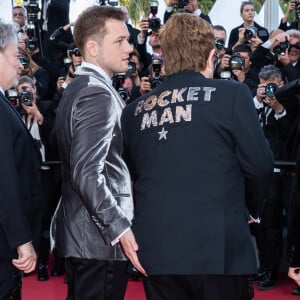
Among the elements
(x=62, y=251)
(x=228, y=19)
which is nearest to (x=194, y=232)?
(x=62, y=251)

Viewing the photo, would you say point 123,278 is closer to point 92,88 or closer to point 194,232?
point 194,232

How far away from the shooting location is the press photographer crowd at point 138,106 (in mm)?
2600

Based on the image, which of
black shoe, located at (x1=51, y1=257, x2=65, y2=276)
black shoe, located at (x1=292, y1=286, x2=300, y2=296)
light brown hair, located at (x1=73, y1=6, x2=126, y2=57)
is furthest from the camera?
black shoe, located at (x1=51, y1=257, x2=65, y2=276)

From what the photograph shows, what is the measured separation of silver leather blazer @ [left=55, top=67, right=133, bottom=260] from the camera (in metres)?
2.47

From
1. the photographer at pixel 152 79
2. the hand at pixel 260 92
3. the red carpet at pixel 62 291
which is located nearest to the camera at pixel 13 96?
the photographer at pixel 152 79

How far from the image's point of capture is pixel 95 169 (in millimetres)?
2490

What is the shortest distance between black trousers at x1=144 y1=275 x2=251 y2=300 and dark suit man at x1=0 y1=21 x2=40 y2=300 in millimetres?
495

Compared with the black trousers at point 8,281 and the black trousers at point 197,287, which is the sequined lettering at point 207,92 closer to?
the black trousers at point 197,287

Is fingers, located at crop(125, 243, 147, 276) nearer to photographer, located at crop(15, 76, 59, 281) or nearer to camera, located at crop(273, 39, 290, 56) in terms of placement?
photographer, located at crop(15, 76, 59, 281)

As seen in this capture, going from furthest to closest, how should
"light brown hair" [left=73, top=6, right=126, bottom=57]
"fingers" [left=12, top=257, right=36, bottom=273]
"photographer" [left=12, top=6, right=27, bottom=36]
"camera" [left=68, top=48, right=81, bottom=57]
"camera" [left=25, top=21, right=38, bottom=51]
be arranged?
1. "photographer" [left=12, top=6, right=27, bottom=36]
2. "camera" [left=25, top=21, right=38, bottom=51]
3. "camera" [left=68, top=48, right=81, bottom=57]
4. "light brown hair" [left=73, top=6, right=126, bottom=57]
5. "fingers" [left=12, top=257, right=36, bottom=273]

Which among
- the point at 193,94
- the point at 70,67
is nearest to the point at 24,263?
the point at 193,94

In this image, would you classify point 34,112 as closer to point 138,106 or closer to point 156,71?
point 156,71

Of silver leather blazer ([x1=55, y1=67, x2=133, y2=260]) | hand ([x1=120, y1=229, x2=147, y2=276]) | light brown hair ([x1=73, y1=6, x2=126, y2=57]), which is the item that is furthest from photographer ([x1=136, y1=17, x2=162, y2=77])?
hand ([x1=120, y1=229, x2=147, y2=276])

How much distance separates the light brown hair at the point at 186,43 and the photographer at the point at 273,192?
9.03 feet
